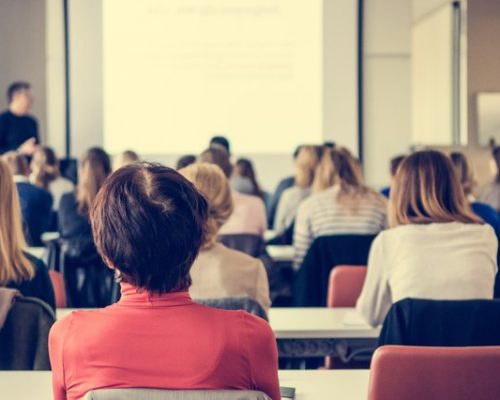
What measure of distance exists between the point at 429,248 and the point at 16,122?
21.4ft

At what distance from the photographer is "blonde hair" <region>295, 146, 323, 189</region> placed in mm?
7207

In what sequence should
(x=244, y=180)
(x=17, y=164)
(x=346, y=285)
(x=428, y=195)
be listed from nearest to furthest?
(x=428, y=195) < (x=346, y=285) < (x=17, y=164) < (x=244, y=180)

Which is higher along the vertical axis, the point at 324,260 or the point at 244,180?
the point at 244,180

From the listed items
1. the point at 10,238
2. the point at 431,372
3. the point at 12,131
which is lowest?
the point at 431,372

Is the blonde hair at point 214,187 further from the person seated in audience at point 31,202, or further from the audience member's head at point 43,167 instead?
the audience member's head at point 43,167

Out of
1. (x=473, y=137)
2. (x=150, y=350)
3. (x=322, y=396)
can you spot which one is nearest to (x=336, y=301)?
(x=322, y=396)

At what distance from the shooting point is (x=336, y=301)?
13.1 ft

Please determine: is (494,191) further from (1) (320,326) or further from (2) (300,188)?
(1) (320,326)

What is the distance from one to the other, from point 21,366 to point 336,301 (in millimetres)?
1443

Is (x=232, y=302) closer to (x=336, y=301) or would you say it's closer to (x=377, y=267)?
(x=377, y=267)

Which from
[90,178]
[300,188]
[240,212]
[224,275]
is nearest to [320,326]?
[224,275]

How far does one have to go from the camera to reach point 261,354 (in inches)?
77.4

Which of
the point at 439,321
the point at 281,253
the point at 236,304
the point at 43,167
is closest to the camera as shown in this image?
the point at 439,321

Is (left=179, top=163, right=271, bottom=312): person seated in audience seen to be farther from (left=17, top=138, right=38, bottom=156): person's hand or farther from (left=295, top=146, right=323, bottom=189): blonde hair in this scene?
(left=17, top=138, right=38, bottom=156): person's hand
